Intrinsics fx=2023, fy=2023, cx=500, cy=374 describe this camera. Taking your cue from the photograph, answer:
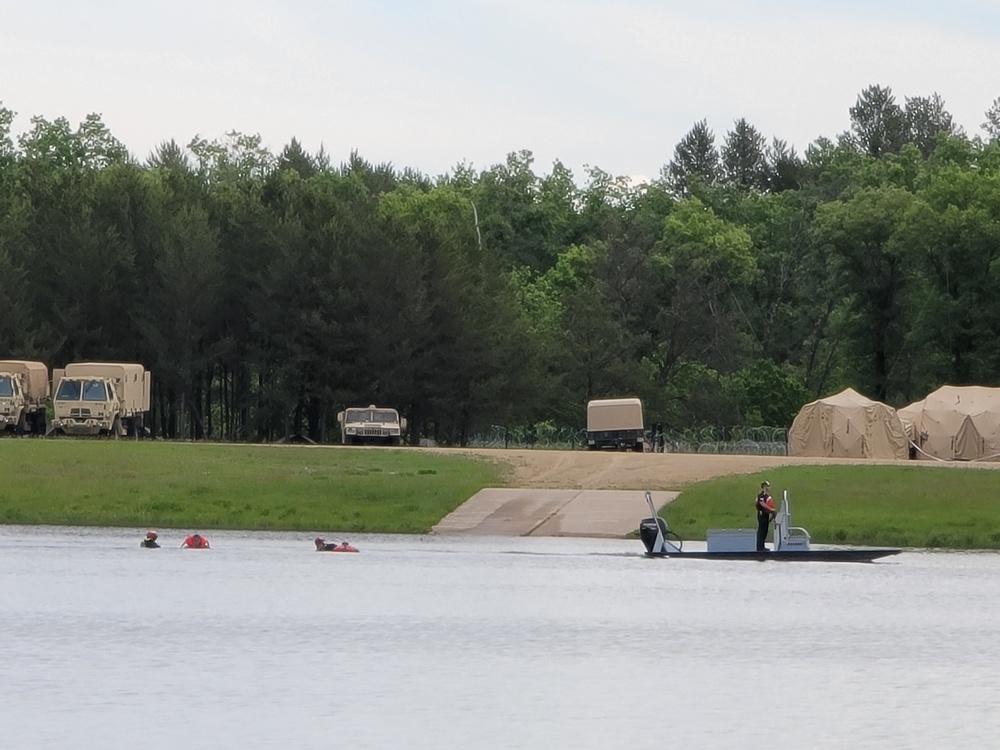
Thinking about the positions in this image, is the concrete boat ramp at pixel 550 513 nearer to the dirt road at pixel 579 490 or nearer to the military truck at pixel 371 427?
the dirt road at pixel 579 490

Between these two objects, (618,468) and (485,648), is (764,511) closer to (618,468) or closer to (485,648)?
(485,648)

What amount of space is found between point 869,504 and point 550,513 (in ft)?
33.5

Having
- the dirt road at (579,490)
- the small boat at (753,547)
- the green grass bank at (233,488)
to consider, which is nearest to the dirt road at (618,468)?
the dirt road at (579,490)

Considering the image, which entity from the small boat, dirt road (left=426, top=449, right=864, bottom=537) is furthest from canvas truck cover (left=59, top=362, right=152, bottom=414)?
the small boat

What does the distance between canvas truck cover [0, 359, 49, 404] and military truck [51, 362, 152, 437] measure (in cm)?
146

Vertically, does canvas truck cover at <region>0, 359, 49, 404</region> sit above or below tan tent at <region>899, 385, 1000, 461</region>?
above

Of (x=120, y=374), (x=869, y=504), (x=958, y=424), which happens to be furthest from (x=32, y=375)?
(x=869, y=504)

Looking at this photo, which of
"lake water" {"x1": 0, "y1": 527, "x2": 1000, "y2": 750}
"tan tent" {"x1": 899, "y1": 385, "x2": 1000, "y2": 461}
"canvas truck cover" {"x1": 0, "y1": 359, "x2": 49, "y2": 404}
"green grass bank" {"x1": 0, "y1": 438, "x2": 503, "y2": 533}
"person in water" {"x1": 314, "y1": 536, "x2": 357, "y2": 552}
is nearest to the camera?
"lake water" {"x1": 0, "y1": 527, "x2": 1000, "y2": 750}

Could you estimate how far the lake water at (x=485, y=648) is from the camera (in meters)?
30.1

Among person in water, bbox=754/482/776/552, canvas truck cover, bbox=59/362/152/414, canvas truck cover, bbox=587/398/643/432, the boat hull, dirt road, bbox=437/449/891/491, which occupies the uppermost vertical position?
canvas truck cover, bbox=59/362/152/414

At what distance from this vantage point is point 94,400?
3423 inches

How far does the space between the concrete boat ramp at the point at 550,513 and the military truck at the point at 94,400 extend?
2583cm

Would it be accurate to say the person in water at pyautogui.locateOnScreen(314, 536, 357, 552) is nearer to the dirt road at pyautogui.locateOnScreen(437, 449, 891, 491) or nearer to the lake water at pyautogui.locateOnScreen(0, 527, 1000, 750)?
the lake water at pyautogui.locateOnScreen(0, 527, 1000, 750)

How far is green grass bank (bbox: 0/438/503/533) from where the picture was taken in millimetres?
63875
